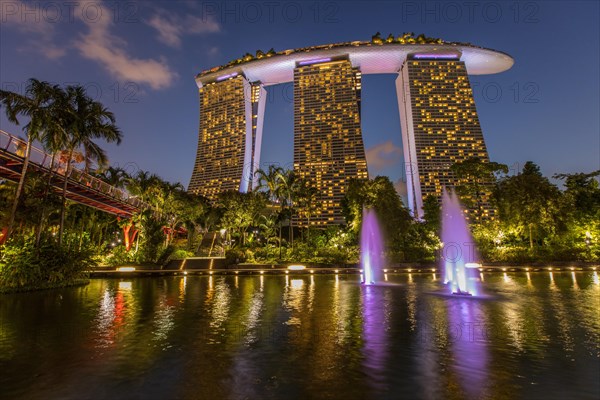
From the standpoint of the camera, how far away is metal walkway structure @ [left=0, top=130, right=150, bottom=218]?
20.2m

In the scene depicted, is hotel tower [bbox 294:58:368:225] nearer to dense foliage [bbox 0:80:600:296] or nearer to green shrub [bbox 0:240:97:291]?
dense foliage [bbox 0:80:600:296]

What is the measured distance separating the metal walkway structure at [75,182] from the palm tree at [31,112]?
0.81 m

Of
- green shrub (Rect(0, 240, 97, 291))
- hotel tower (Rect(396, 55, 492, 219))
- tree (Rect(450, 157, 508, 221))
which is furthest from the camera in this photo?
hotel tower (Rect(396, 55, 492, 219))

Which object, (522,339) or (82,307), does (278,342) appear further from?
(82,307)

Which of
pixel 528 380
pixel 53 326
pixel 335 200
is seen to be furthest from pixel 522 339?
pixel 335 200

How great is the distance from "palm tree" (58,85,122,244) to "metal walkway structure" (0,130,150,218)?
1.87 meters

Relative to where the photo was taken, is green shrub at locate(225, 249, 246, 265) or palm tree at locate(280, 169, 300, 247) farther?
palm tree at locate(280, 169, 300, 247)

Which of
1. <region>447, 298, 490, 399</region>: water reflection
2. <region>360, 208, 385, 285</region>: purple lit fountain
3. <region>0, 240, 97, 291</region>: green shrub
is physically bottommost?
<region>447, 298, 490, 399</region>: water reflection

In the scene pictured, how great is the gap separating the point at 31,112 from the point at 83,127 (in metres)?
3.53

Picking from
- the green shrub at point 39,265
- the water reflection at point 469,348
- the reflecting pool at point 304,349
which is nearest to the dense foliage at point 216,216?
the green shrub at point 39,265

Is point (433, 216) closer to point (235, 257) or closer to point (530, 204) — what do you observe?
point (530, 204)

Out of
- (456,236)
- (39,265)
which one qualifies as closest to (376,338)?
→ (39,265)

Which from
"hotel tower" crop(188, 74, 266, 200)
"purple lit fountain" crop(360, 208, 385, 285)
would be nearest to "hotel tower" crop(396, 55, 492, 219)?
"hotel tower" crop(188, 74, 266, 200)

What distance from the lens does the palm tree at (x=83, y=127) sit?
21.8 meters
